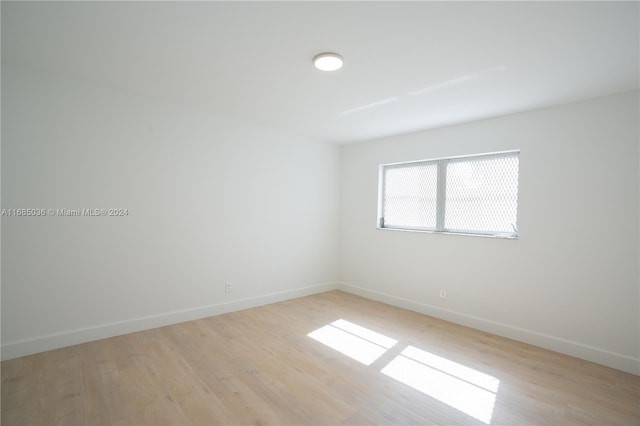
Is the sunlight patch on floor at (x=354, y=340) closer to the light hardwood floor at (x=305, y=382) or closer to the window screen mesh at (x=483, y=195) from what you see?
the light hardwood floor at (x=305, y=382)

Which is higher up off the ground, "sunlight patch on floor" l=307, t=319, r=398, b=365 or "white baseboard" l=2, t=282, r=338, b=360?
"white baseboard" l=2, t=282, r=338, b=360

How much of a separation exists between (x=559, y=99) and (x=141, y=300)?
16.2 feet

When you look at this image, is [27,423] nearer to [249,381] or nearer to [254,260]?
[249,381]

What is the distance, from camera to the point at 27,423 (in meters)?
1.93

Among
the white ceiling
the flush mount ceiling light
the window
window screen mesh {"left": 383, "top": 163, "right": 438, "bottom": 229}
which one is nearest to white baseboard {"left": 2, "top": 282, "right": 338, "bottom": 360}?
window screen mesh {"left": 383, "top": 163, "right": 438, "bottom": 229}

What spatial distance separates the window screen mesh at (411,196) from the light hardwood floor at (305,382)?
164 centimetres

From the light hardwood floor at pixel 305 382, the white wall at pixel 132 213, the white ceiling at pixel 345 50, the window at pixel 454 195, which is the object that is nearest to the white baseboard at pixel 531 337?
the light hardwood floor at pixel 305 382

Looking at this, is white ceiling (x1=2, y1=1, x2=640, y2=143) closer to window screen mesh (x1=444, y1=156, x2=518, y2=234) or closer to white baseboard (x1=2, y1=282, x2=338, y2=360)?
window screen mesh (x1=444, y1=156, x2=518, y2=234)

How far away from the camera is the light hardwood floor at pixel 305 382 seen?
209cm

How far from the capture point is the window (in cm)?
364

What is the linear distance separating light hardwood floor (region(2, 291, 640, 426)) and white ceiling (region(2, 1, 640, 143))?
2.58 meters

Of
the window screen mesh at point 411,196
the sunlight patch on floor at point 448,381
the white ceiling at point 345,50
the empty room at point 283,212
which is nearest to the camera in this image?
the white ceiling at point 345,50

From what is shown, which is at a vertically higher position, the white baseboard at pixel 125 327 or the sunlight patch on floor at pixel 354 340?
the white baseboard at pixel 125 327

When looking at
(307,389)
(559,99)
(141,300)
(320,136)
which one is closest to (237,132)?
(320,136)
